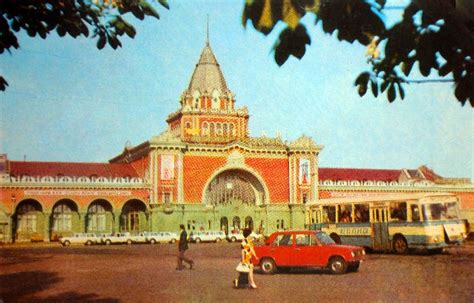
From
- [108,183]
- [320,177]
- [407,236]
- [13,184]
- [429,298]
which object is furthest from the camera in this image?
[320,177]

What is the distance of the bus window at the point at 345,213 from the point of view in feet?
71.0

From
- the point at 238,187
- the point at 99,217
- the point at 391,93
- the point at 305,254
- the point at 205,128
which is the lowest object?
the point at 305,254

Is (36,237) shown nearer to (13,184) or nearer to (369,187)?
(13,184)

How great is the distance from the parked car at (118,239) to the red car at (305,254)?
2227cm

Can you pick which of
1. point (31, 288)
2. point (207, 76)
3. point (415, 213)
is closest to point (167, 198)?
point (207, 76)

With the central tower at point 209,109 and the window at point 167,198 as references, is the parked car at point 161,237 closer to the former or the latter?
the window at point 167,198

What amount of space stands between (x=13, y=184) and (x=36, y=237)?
3761 mm

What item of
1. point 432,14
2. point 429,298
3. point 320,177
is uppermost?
point 320,177

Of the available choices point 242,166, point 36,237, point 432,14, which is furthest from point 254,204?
point 432,14

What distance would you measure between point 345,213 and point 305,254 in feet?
25.9

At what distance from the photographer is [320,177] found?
4853 cm

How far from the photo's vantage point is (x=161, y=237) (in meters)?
36.7

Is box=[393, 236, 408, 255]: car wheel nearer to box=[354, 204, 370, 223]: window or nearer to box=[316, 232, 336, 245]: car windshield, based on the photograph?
box=[354, 204, 370, 223]: window

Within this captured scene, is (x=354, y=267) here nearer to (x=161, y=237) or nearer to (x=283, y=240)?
(x=283, y=240)
